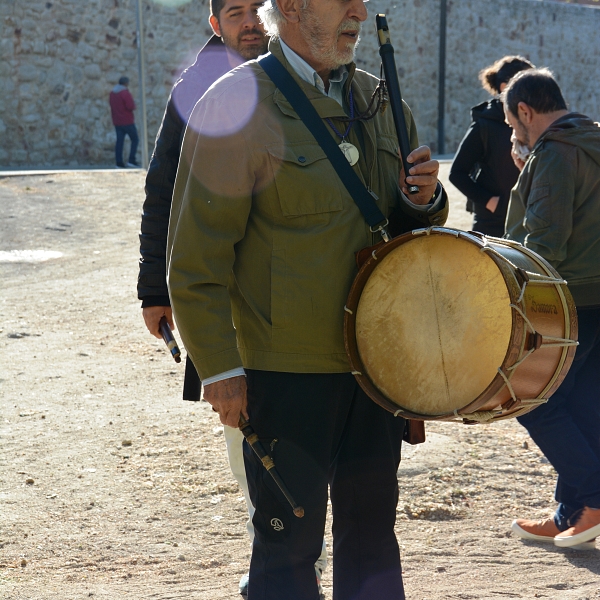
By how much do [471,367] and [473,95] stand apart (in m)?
24.2

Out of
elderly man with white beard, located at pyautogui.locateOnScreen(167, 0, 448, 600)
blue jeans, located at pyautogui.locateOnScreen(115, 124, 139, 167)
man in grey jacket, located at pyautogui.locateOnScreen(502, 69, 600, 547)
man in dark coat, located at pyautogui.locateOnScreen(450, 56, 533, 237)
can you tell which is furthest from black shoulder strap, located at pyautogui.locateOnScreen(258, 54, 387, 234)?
blue jeans, located at pyautogui.locateOnScreen(115, 124, 139, 167)

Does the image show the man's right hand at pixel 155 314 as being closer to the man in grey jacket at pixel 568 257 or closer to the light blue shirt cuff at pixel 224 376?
the light blue shirt cuff at pixel 224 376

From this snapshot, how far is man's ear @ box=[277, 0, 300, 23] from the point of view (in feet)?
7.84

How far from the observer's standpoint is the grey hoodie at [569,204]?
336 cm

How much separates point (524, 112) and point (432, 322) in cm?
161

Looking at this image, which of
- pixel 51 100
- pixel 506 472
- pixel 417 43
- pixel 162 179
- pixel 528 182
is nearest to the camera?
pixel 162 179

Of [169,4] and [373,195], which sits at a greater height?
[169,4]

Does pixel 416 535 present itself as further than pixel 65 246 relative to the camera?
No

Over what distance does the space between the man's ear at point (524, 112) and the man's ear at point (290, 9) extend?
61.3 inches

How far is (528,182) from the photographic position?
353 cm

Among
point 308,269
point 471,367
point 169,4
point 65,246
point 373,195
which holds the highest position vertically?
point 169,4

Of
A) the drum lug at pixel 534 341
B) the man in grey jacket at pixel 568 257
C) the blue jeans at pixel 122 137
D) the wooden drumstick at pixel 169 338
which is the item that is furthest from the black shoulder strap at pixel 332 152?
the blue jeans at pixel 122 137

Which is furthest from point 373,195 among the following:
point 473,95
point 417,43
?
point 473,95

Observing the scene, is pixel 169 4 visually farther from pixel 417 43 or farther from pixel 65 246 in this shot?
pixel 65 246
